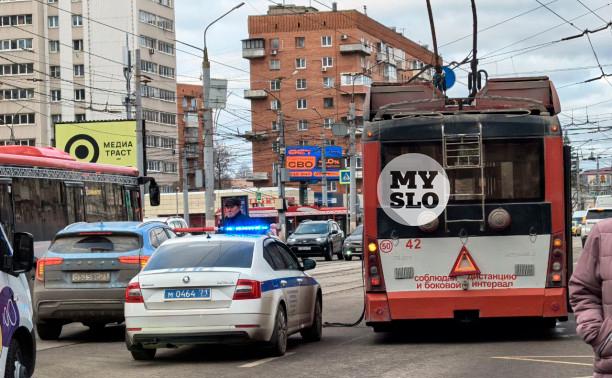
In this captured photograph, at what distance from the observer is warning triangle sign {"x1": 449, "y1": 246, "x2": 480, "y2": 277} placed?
43.7 feet

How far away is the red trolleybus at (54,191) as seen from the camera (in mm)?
20172

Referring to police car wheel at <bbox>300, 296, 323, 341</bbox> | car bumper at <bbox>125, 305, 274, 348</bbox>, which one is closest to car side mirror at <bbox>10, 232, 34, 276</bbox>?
car bumper at <bbox>125, 305, 274, 348</bbox>

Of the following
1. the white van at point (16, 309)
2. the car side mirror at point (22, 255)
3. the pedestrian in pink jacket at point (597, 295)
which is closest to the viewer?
the pedestrian in pink jacket at point (597, 295)

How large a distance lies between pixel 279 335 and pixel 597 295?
24.3 feet

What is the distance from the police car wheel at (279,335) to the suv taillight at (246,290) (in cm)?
52

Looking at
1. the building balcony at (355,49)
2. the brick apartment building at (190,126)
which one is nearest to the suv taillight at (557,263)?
the building balcony at (355,49)

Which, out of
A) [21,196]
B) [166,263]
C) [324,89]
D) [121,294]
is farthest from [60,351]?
[324,89]

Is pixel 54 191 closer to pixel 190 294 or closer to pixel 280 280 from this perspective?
pixel 280 280

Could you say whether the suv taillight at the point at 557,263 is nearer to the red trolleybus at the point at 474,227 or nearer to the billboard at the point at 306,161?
the red trolleybus at the point at 474,227

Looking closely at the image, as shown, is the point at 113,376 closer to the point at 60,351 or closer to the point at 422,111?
the point at 60,351

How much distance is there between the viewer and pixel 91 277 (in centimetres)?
1482

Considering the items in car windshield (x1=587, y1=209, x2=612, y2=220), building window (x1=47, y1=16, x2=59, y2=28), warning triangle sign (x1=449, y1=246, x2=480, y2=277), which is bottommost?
car windshield (x1=587, y1=209, x2=612, y2=220)

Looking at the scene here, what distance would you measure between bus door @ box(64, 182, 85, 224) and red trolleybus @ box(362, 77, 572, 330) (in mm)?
11087

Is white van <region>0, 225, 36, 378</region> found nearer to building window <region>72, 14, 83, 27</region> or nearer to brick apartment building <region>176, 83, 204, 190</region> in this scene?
building window <region>72, 14, 83, 27</region>
